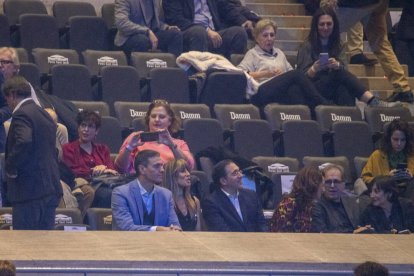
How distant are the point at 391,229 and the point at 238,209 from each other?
1.18 meters

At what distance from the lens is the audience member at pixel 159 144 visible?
9.95 m

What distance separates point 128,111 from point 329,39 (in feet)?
7.94

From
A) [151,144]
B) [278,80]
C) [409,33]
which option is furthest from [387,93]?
[151,144]

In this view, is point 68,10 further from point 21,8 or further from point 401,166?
point 401,166

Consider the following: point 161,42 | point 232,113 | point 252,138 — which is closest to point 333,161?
point 252,138

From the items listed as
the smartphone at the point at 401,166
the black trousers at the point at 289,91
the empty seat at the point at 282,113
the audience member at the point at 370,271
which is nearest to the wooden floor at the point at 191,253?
the audience member at the point at 370,271

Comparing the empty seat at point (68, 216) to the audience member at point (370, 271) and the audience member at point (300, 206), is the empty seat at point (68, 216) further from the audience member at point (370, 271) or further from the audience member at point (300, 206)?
the audience member at point (370, 271)

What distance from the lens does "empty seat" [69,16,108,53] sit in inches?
485

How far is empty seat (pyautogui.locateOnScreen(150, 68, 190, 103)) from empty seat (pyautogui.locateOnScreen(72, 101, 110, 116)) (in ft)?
2.22

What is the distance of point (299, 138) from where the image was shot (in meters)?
11.4

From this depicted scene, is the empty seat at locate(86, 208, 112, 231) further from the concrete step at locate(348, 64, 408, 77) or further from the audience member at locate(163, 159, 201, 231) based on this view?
the concrete step at locate(348, 64, 408, 77)

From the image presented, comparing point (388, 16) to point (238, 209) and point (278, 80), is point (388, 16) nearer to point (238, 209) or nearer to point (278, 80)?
point (278, 80)

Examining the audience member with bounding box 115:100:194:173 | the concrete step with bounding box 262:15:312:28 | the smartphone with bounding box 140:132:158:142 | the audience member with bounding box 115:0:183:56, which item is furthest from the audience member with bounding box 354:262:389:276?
the concrete step with bounding box 262:15:312:28

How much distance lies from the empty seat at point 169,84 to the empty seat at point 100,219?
97.2 inches
